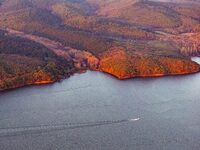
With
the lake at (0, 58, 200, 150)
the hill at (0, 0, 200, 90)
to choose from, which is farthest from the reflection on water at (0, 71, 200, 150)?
the hill at (0, 0, 200, 90)

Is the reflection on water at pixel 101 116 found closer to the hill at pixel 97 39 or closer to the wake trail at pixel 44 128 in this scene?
the wake trail at pixel 44 128

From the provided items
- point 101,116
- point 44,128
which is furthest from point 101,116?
point 44,128

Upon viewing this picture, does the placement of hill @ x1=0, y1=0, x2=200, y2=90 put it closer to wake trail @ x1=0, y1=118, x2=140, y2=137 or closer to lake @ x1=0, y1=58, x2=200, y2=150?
lake @ x1=0, y1=58, x2=200, y2=150

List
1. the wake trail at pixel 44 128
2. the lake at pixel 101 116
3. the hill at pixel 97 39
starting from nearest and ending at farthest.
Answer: the lake at pixel 101 116
the wake trail at pixel 44 128
the hill at pixel 97 39

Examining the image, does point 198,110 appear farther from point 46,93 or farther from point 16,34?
point 16,34

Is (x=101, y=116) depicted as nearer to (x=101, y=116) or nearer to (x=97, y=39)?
(x=101, y=116)

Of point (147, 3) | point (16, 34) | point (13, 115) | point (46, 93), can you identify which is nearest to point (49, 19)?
point (16, 34)

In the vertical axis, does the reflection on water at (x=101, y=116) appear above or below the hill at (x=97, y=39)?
below

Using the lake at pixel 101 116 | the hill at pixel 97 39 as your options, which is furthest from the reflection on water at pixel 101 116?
the hill at pixel 97 39

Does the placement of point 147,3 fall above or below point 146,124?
above
